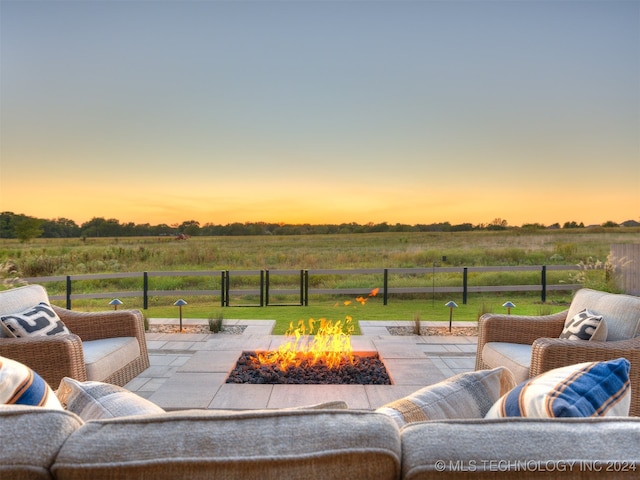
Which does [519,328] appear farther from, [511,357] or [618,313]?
[618,313]

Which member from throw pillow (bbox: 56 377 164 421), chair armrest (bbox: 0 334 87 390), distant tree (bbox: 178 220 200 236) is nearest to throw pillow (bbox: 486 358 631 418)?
throw pillow (bbox: 56 377 164 421)

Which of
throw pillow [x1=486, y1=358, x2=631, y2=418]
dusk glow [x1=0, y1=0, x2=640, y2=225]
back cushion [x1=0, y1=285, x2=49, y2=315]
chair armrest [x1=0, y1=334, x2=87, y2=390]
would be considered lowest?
chair armrest [x1=0, y1=334, x2=87, y2=390]

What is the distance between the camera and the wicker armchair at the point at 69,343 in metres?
3.18

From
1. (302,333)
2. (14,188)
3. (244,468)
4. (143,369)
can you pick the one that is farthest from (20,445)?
(14,188)

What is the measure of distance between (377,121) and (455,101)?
61.1 inches

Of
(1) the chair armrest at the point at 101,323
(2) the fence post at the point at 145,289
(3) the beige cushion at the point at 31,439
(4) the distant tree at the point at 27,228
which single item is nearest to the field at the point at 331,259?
(2) the fence post at the point at 145,289

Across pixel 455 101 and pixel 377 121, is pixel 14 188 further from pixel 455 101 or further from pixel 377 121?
pixel 455 101

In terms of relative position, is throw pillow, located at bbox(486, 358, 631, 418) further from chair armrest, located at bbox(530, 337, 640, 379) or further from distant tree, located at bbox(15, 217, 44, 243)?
distant tree, located at bbox(15, 217, 44, 243)

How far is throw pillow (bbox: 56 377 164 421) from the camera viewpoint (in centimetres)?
121

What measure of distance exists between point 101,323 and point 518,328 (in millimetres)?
3692

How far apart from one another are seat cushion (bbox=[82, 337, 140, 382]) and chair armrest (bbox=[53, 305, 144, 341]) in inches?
2.6

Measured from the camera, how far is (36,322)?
3.44m

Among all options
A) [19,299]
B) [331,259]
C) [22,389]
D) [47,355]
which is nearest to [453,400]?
[22,389]

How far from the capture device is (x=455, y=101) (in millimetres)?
8625
